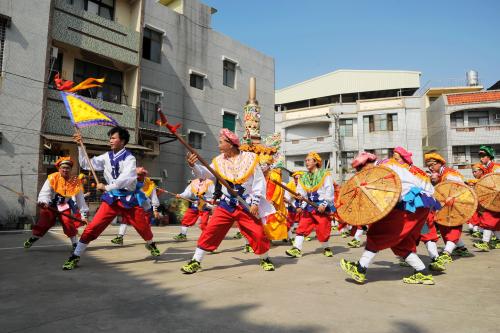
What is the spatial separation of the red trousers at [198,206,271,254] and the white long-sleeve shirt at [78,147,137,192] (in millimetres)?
1268

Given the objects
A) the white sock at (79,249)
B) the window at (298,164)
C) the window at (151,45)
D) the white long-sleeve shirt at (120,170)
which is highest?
the window at (151,45)

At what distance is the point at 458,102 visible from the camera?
91.7ft

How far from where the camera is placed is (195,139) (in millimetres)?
18922

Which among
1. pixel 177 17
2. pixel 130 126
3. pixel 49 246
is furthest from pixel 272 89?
pixel 49 246

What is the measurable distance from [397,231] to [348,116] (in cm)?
2863

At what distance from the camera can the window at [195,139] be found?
1866cm

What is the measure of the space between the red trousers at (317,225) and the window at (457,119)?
1064 inches

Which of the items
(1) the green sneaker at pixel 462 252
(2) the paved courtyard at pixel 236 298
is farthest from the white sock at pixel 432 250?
(1) the green sneaker at pixel 462 252

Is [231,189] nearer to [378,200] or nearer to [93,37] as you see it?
[378,200]

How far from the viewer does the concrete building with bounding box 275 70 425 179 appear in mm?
29062

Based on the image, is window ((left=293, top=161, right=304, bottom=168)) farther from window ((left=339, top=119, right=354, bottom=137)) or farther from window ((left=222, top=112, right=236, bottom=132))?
window ((left=222, top=112, right=236, bottom=132))

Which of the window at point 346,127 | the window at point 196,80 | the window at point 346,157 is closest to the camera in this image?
the window at point 196,80

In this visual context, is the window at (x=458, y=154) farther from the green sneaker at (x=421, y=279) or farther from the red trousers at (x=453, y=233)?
the green sneaker at (x=421, y=279)

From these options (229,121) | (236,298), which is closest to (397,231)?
(236,298)
